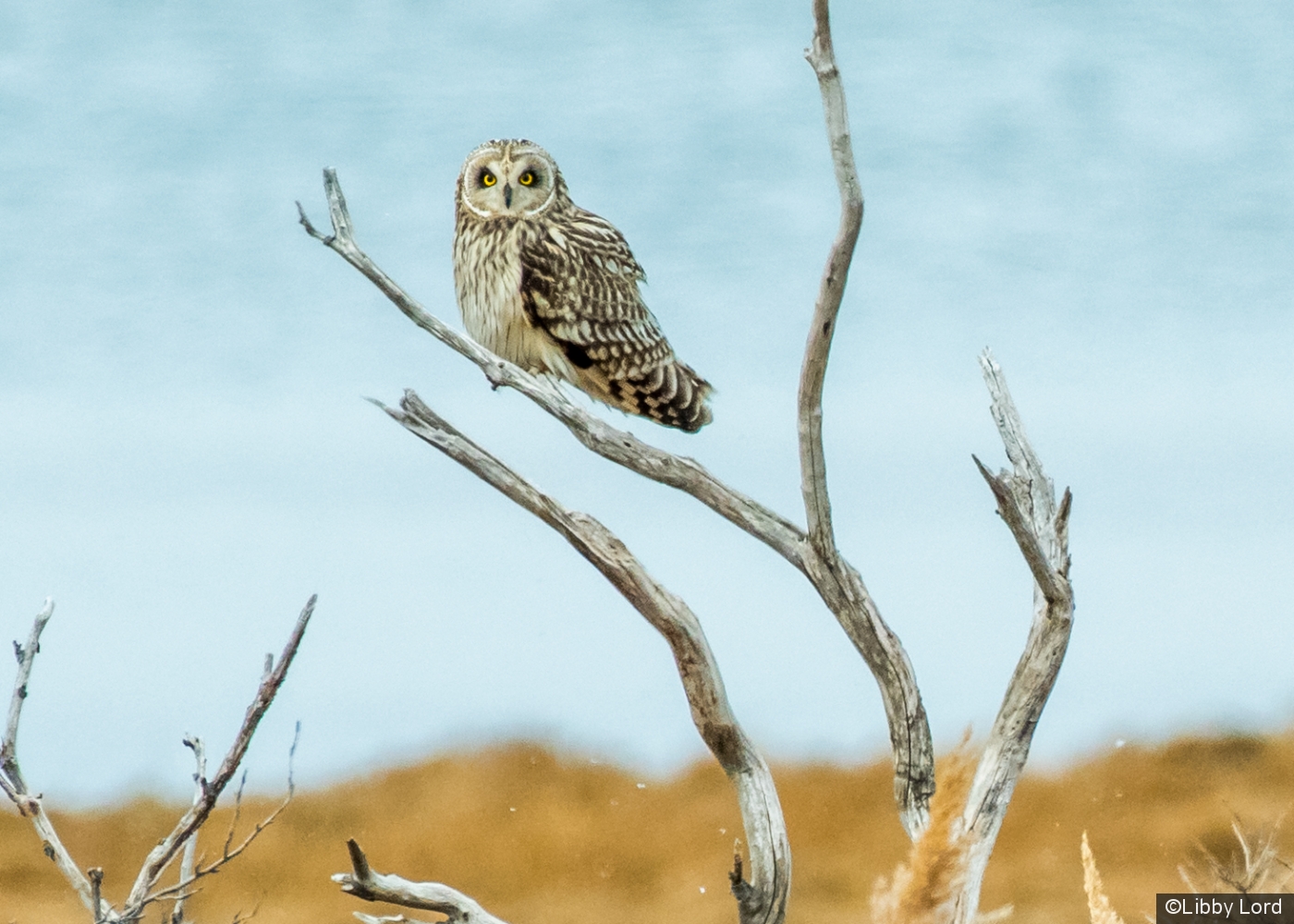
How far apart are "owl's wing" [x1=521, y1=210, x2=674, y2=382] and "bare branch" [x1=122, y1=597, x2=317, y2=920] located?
5.95 ft

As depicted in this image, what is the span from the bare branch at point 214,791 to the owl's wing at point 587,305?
5.95ft

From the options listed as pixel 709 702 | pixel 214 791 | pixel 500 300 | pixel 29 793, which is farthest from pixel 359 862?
pixel 500 300

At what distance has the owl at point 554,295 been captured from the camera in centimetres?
418

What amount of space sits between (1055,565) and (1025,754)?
1.58 feet

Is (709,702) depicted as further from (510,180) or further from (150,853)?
(510,180)

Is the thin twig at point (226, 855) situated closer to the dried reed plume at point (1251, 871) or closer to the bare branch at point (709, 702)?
the bare branch at point (709, 702)

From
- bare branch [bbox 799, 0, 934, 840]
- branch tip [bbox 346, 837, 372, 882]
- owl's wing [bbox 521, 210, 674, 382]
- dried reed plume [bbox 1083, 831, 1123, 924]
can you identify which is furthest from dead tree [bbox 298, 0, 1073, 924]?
dried reed plume [bbox 1083, 831, 1123, 924]

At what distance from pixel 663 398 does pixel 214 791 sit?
6.92ft

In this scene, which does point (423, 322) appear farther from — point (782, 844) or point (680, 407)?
point (782, 844)

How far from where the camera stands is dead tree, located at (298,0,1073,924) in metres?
3.08

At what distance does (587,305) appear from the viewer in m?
4.19

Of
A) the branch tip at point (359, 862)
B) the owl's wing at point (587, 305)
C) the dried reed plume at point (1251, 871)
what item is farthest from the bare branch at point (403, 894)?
the owl's wing at point (587, 305)

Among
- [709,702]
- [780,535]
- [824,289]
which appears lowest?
[709,702]


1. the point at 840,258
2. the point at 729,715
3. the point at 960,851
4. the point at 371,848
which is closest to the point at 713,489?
the point at 729,715
